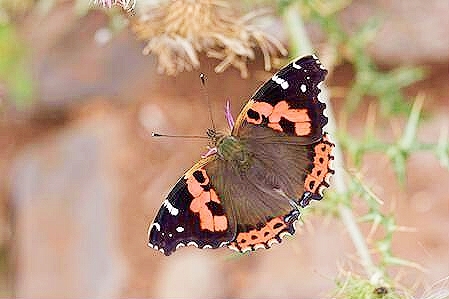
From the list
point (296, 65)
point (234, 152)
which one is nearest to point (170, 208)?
point (234, 152)

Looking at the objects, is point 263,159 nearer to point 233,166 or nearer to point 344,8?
point 233,166

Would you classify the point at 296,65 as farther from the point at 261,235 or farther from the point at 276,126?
the point at 261,235

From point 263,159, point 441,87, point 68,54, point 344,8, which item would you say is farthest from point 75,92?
point 263,159

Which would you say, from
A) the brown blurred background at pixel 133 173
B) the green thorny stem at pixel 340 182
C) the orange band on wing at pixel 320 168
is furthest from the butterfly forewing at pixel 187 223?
the brown blurred background at pixel 133 173

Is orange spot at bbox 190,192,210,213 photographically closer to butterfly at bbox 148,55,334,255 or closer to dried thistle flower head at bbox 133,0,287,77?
butterfly at bbox 148,55,334,255

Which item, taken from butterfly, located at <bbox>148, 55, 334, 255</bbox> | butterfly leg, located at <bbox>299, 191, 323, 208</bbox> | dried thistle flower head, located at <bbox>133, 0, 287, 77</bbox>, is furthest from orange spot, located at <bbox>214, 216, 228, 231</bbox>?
dried thistle flower head, located at <bbox>133, 0, 287, 77</bbox>
